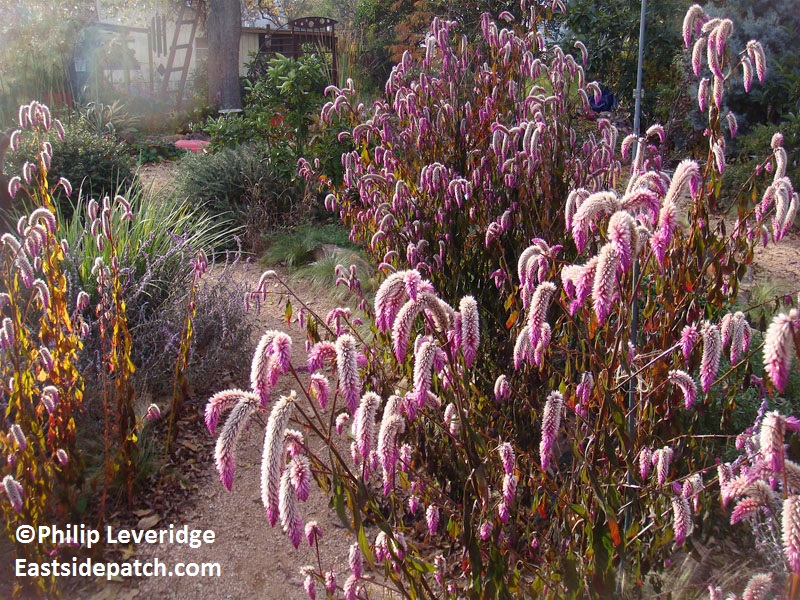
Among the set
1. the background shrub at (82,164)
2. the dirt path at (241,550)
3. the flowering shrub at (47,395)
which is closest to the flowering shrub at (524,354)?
the dirt path at (241,550)

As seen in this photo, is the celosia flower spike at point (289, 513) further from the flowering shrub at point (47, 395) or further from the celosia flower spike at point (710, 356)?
the flowering shrub at point (47, 395)

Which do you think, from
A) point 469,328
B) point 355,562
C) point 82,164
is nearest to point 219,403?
point 469,328

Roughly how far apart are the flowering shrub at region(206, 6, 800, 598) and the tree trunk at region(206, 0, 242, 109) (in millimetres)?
11533

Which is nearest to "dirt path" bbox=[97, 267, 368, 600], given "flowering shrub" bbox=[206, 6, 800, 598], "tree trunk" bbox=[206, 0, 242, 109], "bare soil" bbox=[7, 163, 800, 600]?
"bare soil" bbox=[7, 163, 800, 600]

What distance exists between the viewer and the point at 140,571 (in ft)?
9.12

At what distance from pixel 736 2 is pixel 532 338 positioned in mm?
9142

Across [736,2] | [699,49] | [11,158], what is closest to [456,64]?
[699,49]

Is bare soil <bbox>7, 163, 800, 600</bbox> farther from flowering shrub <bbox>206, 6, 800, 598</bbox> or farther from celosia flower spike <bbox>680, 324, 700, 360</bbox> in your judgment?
celosia flower spike <bbox>680, 324, 700, 360</bbox>

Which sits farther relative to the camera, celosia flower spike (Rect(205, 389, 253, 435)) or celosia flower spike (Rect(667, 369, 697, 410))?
celosia flower spike (Rect(667, 369, 697, 410))
